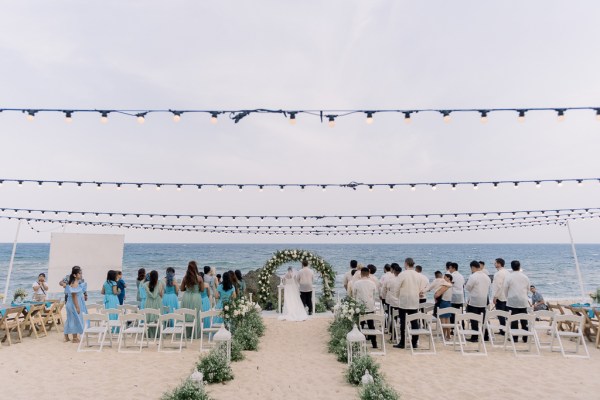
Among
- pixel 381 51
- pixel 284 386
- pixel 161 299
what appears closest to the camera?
pixel 284 386

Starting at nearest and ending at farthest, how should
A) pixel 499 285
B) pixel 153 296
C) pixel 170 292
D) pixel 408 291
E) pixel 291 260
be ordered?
1. pixel 408 291
2. pixel 499 285
3. pixel 153 296
4. pixel 170 292
5. pixel 291 260

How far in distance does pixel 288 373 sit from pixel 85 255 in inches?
390

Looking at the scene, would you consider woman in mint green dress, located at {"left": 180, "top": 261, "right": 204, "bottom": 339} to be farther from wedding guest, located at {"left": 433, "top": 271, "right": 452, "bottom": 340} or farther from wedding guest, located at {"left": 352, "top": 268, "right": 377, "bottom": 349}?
wedding guest, located at {"left": 433, "top": 271, "right": 452, "bottom": 340}

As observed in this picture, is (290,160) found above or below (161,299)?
above

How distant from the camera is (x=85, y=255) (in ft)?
43.0

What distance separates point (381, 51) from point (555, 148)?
8211 millimetres

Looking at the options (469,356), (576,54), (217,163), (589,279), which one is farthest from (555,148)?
(589,279)

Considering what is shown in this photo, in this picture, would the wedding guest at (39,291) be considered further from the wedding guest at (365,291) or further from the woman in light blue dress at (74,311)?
the wedding guest at (365,291)

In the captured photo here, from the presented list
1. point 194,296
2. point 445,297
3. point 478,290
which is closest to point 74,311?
point 194,296

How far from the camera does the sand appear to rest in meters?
5.21

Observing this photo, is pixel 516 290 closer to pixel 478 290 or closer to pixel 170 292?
pixel 478 290

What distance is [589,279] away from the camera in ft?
124

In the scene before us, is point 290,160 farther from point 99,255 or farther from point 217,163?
point 99,255

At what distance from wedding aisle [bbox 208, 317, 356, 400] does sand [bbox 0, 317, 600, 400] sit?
14 millimetres
